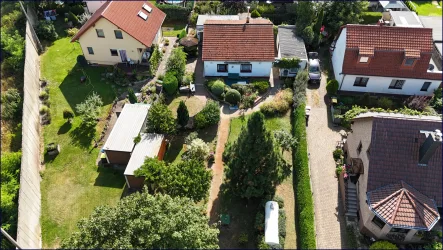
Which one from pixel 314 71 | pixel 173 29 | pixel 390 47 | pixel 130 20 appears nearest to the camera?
pixel 390 47

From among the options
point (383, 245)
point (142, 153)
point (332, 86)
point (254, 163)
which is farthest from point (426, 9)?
point (142, 153)

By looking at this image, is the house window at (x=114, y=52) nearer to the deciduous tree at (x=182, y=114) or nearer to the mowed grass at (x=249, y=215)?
the deciduous tree at (x=182, y=114)

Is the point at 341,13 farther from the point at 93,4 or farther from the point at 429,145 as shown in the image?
the point at 93,4

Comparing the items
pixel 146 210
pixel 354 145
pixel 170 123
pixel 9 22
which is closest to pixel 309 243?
pixel 354 145

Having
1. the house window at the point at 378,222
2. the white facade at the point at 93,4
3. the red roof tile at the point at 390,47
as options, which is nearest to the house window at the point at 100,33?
the white facade at the point at 93,4

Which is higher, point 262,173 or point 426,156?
point 426,156

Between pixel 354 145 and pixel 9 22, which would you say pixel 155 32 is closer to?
pixel 9 22
